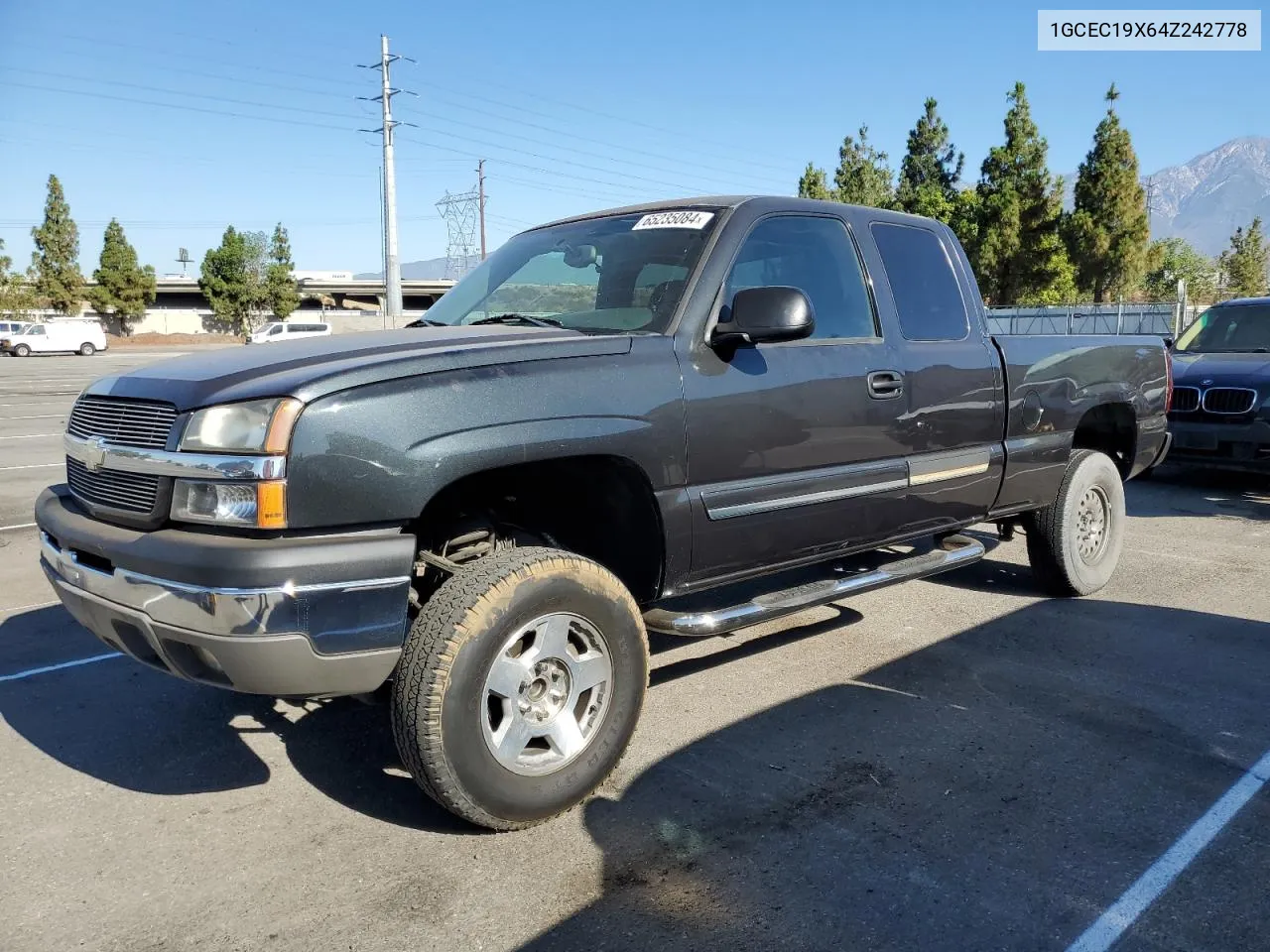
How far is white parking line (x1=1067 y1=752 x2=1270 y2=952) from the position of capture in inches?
98.7

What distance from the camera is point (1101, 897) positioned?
267cm

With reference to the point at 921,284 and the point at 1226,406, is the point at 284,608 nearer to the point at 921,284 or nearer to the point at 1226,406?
the point at 921,284

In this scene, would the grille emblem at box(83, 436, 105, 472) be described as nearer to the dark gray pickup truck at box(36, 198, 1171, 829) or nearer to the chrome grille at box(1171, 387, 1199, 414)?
the dark gray pickup truck at box(36, 198, 1171, 829)

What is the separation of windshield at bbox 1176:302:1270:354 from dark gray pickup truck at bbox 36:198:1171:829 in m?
6.49

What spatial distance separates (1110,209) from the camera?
36281 millimetres

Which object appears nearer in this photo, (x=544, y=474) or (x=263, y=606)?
(x=263, y=606)

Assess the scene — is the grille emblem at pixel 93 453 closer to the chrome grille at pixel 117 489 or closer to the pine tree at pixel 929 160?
the chrome grille at pixel 117 489

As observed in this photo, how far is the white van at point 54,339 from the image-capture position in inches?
1693

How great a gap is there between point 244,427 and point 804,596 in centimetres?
218

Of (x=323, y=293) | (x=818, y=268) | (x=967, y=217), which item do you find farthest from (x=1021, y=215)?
(x=323, y=293)

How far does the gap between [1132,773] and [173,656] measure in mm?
3125

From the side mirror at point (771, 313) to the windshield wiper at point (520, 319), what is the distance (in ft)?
2.41

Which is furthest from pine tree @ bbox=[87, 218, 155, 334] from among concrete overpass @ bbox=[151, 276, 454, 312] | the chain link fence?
the chain link fence

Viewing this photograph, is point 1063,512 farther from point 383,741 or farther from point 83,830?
point 83,830
